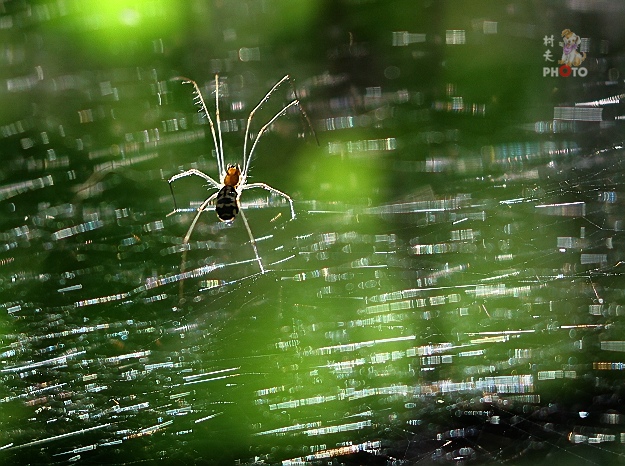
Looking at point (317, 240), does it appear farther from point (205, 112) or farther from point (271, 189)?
point (205, 112)

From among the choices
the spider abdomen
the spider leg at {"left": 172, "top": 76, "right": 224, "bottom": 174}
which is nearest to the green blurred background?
the spider leg at {"left": 172, "top": 76, "right": 224, "bottom": 174}

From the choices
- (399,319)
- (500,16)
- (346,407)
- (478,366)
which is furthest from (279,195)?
(500,16)

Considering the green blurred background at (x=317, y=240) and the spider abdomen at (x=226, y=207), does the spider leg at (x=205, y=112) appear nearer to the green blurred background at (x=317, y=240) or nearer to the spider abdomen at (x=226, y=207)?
the green blurred background at (x=317, y=240)

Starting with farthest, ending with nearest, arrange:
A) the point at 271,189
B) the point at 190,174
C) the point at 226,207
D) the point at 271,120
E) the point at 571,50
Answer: the point at 571,50 → the point at 271,120 → the point at 190,174 → the point at 271,189 → the point at 226,207

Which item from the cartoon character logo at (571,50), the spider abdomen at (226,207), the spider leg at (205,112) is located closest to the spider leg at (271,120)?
the spider leg at (205,112)

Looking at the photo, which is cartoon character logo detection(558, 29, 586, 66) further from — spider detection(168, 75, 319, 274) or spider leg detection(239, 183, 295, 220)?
spider leg detection(239, 183, 295, 220)

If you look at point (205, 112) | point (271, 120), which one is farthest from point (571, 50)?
point (205, 112)
